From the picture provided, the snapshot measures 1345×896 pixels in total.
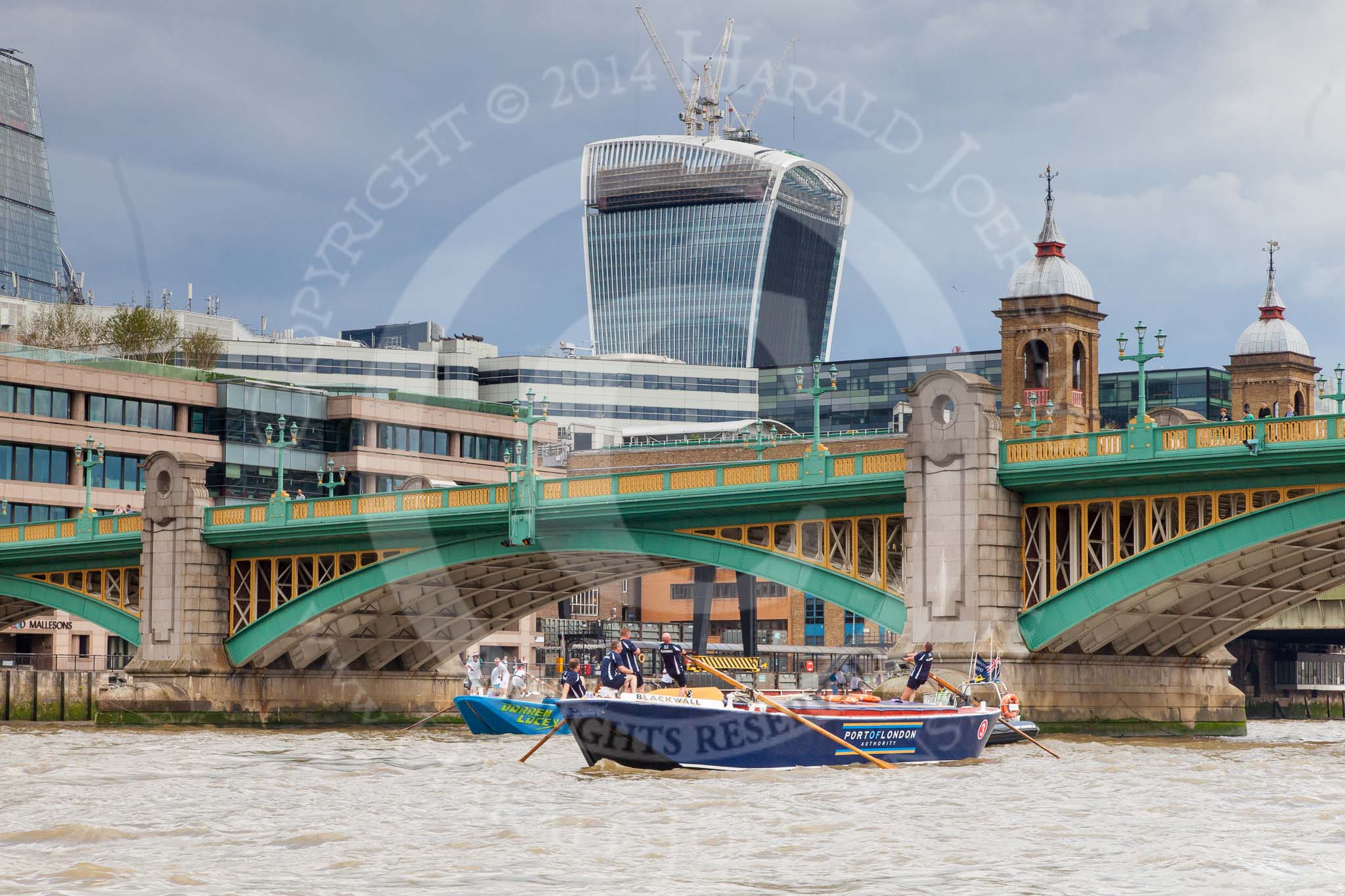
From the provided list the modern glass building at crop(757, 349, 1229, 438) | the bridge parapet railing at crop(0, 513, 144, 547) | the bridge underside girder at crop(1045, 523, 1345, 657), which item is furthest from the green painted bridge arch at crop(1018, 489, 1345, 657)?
the modern glass building at crop(757, 349, 1229, 438)

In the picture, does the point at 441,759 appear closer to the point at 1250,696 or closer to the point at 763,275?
the point at 1250,696

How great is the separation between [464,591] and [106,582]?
51.9ft

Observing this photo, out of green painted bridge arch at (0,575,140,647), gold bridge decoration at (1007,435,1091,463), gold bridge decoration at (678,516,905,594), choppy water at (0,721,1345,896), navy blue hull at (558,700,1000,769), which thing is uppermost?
gold bridge decoration at (1007,435,1091,463)

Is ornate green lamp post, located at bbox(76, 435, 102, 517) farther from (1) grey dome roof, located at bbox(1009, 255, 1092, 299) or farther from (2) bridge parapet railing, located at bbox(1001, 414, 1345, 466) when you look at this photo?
(1) grey dome roof, located at bbox(1009, 255, 1092, 299)

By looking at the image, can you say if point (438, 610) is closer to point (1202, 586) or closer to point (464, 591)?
point (464, 591)

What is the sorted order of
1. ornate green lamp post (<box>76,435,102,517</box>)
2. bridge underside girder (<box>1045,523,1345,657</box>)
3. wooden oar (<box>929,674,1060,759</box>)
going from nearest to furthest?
wooden oar (<box>929,674,1060,759</box>), bridge underside girder (<box>1045,523,1345,657</box>), ornate green lamp post (<box>76,435,102,517</box>)

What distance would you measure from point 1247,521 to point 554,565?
2887cm

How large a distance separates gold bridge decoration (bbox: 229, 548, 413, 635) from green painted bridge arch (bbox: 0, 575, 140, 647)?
4307 millimetres

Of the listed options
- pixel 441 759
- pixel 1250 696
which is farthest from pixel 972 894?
pixel 1250 696

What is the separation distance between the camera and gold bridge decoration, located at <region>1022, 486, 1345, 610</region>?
55344 mm

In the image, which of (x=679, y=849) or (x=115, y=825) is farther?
(x=115, y=825)

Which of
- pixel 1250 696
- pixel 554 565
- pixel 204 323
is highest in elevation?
pixel 204 323

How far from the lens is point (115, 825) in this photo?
33438 millimetres

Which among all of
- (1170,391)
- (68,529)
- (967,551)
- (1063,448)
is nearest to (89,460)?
(68,529)
